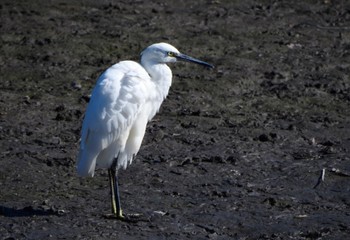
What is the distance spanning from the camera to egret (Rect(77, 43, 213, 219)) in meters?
7.52

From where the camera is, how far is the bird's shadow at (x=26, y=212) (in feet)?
24.6

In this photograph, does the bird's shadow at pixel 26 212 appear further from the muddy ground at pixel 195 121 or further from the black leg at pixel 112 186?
the black leg at pixel 112 186

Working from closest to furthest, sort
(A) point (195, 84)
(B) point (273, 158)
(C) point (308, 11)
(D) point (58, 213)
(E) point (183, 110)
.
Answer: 1. (D) point (58, 213)
2. (B) point (273, 158)
3. (E) point (183, 110)
4. (A) point (195, 84)
5. (C) point (308, 11)

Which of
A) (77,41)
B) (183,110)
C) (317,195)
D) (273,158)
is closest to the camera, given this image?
(317,195)

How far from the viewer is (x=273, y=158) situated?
8.93m

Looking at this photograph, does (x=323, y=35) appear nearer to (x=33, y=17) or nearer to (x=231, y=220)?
(x=33, y=17)

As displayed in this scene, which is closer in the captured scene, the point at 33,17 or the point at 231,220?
the point at 231,220

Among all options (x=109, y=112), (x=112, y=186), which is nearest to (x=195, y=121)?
(x=112, y=186)

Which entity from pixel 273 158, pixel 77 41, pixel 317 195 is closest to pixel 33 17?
pixel 77 41

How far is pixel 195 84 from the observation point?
1065 cm

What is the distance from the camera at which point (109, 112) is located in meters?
7.55

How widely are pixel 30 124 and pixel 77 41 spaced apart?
2.43m

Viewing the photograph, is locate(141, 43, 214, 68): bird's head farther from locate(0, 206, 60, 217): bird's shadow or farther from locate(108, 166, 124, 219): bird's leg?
locate(0, 206, 60, 217): bird's shadow

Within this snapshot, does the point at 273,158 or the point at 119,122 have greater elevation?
the point at 119,122
